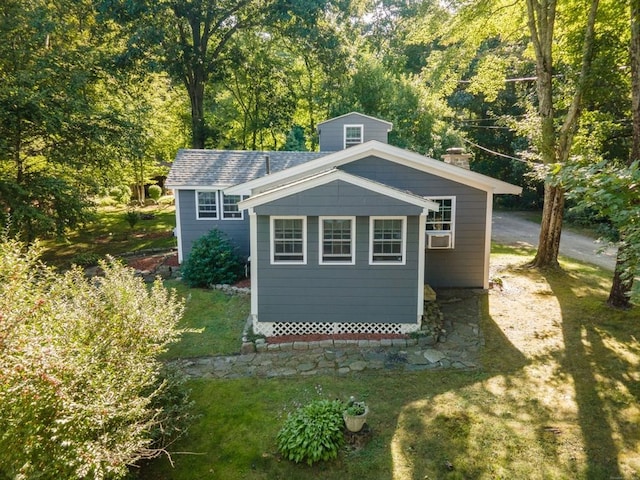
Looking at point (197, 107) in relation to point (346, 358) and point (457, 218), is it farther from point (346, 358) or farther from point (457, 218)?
point (346, 358)

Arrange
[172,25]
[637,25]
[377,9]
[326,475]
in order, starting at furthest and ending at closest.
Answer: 1. [377,9]
2. [172,25]
3. [637,25]
4. [326,475]

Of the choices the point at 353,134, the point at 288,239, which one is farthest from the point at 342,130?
the point at 288,239

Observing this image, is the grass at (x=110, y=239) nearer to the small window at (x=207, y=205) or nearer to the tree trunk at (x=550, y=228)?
the small window at (x=207, y=205)

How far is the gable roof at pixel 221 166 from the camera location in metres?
15.3

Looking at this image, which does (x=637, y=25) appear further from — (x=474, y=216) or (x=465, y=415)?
(x=465, y=415)

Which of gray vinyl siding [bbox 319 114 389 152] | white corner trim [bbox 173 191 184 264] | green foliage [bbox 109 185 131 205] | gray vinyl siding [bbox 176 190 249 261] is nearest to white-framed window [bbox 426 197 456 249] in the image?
gray vinyl siding [bbox 319 114 389 152]

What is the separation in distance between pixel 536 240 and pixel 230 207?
52.8 ft

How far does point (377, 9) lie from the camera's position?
1612 inches

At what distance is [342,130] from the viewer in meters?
16.9

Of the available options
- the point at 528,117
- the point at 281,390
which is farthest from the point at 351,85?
the point at 281,390

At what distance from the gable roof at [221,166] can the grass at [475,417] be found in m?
7.22

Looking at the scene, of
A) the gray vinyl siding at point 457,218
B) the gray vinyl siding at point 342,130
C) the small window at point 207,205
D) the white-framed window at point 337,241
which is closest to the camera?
the white-framed window at point 337,241

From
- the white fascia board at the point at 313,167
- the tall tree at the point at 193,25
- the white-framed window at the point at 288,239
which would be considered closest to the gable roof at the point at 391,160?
the white fascia board at the point at 313,167

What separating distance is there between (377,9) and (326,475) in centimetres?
4498
